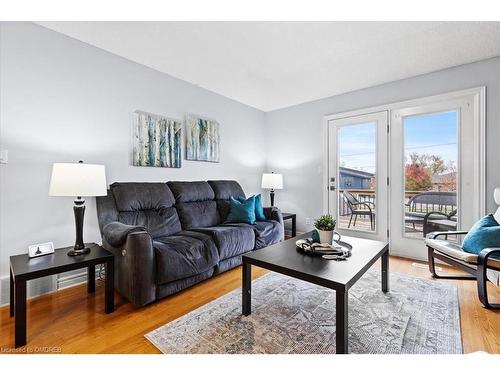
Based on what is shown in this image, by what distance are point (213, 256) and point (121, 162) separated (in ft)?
4.76

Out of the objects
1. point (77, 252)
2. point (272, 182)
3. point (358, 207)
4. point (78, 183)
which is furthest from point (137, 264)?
point (358, 207)

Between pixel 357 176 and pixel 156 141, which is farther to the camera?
pixel 357 176

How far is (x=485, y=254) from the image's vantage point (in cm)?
189

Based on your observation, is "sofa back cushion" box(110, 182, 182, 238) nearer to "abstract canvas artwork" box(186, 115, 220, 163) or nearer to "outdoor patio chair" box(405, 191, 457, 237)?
"abstract canvas artwork" box(186, 115, 220, 163)

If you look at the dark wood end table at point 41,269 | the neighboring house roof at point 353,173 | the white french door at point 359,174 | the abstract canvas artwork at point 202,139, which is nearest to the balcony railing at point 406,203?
the white french door at point 359,174

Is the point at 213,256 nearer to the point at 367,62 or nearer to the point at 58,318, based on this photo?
the point at 58,318

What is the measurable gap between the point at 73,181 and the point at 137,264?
2.56 ft

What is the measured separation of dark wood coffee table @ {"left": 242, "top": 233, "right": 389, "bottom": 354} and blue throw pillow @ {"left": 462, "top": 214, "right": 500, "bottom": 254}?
2.57 ft

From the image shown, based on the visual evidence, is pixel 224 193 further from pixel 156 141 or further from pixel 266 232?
pixel 156 141

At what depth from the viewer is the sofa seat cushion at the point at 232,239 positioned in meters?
2.45

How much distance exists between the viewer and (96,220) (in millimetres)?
2471

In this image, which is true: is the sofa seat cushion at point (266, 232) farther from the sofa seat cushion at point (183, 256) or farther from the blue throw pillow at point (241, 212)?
the sofa seat cushion at point (183, 256)
